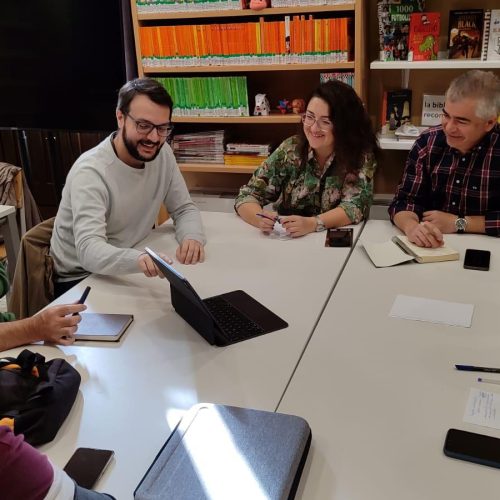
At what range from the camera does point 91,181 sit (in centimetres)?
184

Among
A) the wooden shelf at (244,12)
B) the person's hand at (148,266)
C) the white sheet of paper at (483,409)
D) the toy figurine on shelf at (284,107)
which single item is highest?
the wooden shelf at (244,12)

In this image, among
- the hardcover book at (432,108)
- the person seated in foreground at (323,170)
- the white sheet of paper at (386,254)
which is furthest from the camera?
the hardcover book at (432,108)

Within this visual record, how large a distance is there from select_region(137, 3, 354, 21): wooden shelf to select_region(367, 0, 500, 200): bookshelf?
251mm

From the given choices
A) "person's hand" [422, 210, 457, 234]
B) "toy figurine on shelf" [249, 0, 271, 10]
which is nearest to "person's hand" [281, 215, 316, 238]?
"person's hand" [422, 210, 457, 234]

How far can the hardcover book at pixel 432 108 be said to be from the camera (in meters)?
3.04

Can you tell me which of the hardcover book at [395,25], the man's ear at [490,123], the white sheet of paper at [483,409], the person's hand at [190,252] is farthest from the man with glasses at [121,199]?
the hardcover book at [395,25]

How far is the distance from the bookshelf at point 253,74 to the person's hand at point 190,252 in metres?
1.48

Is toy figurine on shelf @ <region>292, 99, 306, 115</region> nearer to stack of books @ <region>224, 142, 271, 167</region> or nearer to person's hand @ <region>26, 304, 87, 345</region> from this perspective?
stack of books @ <region>224, 142, 271, 167</region>

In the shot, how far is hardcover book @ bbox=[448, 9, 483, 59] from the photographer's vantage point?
274 cm

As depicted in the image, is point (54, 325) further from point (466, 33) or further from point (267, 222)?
point (466, 33)

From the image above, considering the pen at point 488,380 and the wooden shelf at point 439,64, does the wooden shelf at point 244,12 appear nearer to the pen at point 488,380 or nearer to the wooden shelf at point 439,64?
the wooden shelf at point 439,64

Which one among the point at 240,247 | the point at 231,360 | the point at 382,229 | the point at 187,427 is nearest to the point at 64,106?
the point at 240,247

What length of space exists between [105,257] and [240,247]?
49cm

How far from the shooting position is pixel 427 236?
6.11 feet
